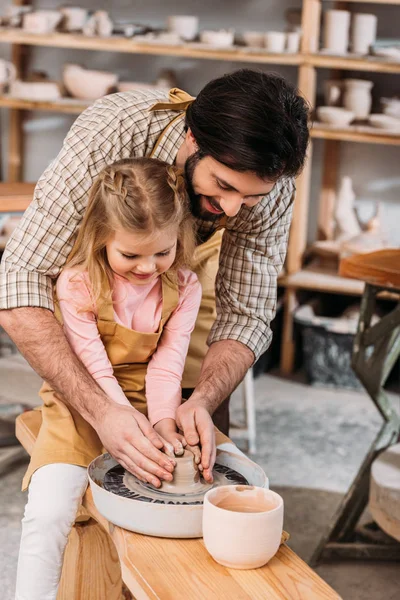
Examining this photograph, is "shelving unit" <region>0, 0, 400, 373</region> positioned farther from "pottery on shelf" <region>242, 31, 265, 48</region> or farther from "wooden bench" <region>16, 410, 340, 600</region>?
"wooden bench" <region>16, 410, 340, 600</region>

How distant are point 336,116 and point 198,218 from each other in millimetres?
2143

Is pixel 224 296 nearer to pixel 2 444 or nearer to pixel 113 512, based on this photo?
pixel 113 512

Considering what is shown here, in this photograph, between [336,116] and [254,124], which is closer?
[254,124]

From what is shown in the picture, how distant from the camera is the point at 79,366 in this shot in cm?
167

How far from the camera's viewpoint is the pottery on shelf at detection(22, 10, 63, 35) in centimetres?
406

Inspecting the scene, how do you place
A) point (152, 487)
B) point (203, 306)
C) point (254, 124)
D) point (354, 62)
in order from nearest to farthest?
point (152, 487)
point (254, 124)
point (203, 306)
point (354, 62)

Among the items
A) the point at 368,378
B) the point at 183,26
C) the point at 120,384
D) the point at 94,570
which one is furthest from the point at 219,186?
the point at 183,26

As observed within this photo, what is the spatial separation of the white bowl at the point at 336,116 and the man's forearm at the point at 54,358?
2.38m

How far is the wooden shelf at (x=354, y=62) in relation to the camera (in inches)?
145

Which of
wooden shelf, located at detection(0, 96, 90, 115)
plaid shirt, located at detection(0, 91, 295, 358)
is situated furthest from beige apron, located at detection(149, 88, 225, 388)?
wooden shelf, located at detection(0, 96, 90, 115)

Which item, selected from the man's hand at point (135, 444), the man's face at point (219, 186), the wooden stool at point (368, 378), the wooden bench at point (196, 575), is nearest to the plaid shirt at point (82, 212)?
the man's face at point (219, 186)

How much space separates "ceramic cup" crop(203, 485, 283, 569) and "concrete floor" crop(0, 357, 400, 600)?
1.11 metres

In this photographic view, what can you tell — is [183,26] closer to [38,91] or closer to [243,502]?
[38,91]

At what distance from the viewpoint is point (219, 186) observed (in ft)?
5.48
